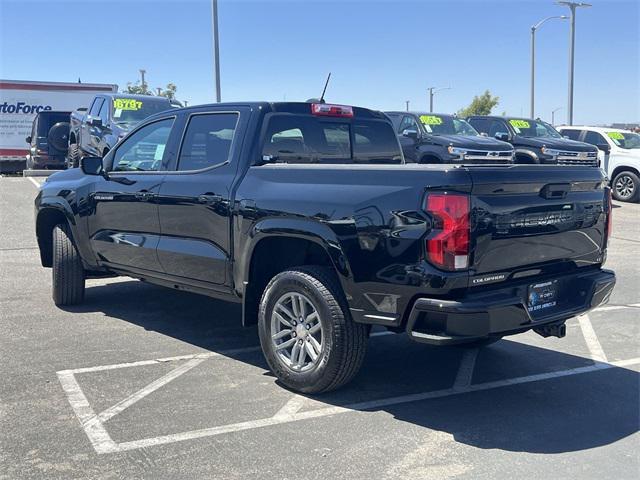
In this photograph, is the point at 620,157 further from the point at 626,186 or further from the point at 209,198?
the point at 209,198

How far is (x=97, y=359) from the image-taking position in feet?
17.1

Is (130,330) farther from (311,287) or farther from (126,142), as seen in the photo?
(311,287)

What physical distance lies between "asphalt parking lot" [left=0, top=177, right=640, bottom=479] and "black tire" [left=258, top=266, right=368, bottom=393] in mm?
141

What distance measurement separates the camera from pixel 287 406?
4.34 meters

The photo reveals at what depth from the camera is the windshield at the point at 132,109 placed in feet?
43.1

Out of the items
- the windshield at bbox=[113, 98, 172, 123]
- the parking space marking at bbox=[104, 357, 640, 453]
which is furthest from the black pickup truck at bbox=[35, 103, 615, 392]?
the windshield at bbox=[113, 98, 172, 123]

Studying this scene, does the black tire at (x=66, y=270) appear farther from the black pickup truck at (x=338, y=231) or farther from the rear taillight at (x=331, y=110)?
the rear taillight at (x=331, y=110)

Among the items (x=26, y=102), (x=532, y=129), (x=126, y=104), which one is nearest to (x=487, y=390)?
(x=126, y=104)

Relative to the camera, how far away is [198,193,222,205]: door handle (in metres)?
5.00

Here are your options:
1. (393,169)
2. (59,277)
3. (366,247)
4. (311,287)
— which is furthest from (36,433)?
(59,277)

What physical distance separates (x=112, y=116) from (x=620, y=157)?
1267 cm

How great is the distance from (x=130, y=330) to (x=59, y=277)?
3.77ft

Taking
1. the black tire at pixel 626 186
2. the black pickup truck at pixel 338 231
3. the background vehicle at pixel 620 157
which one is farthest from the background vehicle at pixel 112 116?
the black tire at pixel 626 186

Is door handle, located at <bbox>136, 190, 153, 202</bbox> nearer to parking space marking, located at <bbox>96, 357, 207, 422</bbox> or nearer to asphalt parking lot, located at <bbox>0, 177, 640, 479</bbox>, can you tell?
asphalt parking lot, located at <bbox>0, 177, 640, 479</bbox>
